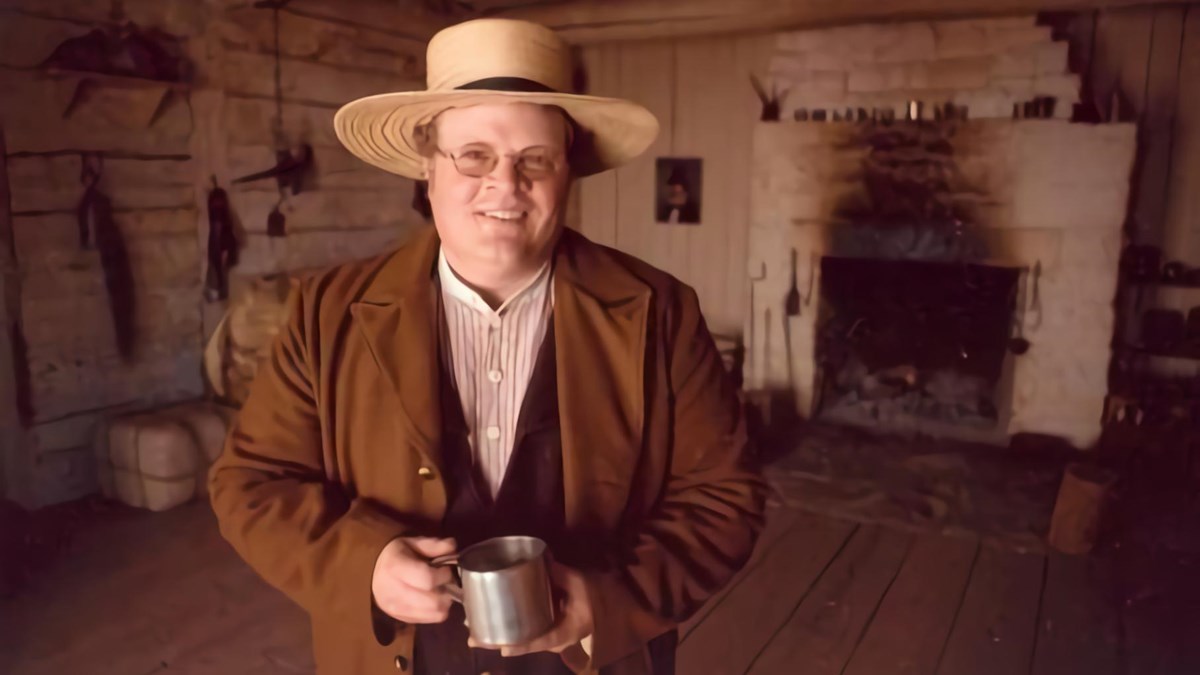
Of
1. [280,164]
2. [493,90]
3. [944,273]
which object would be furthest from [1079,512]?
[280,164]

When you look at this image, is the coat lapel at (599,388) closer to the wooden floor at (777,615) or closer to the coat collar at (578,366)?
the coat collar at (578,366)

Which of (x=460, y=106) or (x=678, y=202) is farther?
(x=678, y=202)

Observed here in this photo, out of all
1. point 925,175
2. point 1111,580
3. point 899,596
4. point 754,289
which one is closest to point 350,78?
point 754,289

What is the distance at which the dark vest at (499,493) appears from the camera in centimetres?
96

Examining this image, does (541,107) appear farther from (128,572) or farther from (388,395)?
(128,572)

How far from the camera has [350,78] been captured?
329 centimetres

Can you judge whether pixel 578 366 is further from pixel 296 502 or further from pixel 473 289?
pixel 296 502

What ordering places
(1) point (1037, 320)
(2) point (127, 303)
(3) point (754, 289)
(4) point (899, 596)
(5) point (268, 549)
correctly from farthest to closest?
1. (3) point (754, 289)
2. (1) point (1037, 320)
3. (2) point (127, 303)
4. (4) point (899, 596)
5. (5) point (268, 549)

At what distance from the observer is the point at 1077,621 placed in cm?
217

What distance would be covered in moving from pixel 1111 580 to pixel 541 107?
226 centimetres

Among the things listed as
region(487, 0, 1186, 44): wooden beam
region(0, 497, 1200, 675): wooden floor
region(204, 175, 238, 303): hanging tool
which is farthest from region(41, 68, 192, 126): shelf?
region(487, 0, 1186, 44): wooden beam

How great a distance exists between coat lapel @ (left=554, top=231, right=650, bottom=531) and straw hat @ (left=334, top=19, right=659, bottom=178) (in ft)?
0.60

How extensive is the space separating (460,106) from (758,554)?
77.9 inches

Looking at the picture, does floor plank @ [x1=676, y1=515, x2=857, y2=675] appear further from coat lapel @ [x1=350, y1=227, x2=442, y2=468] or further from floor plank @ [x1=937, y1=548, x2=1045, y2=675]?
coat lapel @ [x1=350, y1=227, x2=442, y2=468]
